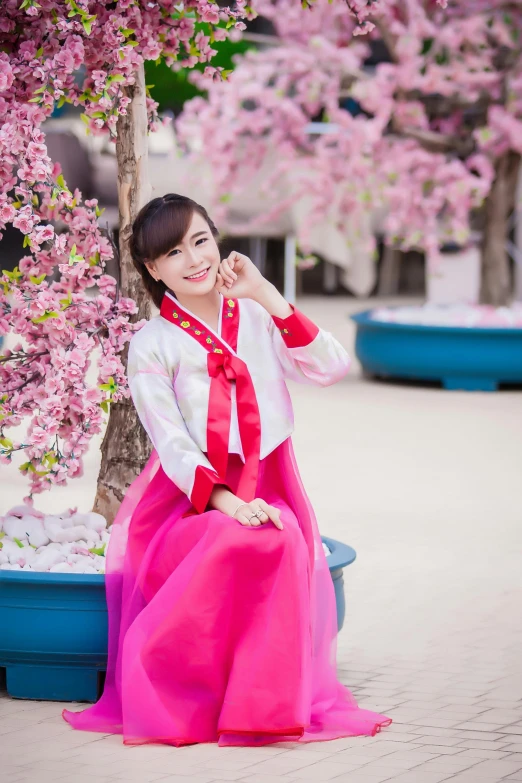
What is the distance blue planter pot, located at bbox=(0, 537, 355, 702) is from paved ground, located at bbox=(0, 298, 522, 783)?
9 cm

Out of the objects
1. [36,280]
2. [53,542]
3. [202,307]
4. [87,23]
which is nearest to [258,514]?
[202,307]

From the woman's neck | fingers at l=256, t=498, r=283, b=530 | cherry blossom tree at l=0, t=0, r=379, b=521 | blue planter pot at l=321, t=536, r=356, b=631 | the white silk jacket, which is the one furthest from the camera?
cherry blossom tree at l=0, t=0, r=379, b=521

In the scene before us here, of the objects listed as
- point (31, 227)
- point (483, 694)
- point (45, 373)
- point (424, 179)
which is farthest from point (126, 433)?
point (424, 179)

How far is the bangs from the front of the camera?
307 centimetres

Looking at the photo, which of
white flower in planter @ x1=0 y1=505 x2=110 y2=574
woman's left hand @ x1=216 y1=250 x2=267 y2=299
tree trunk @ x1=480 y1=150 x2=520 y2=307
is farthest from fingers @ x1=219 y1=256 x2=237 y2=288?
tree trunk @ x1=480 y1=150 x2=520 y2=307

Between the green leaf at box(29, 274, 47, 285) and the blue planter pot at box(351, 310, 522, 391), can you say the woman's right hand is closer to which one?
the green leaf at box(29, 274, 47, 285)

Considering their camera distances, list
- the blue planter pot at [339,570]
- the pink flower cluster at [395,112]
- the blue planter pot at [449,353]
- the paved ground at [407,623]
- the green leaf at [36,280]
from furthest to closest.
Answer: the pink flower cluster at [395,112]
the blue planter pot at [449,353]
the green leaf at [36,280]
the blue planter pot at [339,570]
the paved ground at [407,623]

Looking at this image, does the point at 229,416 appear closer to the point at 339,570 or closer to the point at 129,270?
the point at 339,570

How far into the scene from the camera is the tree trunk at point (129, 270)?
365 centimetres

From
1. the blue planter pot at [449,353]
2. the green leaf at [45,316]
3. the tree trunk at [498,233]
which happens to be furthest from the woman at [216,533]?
the tree trunk at [498,233]

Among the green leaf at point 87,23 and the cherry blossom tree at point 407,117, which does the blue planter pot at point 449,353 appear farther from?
the green leaf at point 87,23

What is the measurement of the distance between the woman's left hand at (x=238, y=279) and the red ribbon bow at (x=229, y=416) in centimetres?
15

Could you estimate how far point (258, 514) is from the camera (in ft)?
9.31

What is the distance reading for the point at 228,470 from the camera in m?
3.08
